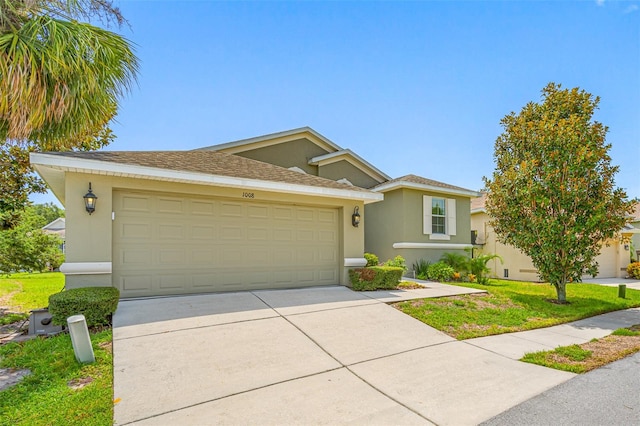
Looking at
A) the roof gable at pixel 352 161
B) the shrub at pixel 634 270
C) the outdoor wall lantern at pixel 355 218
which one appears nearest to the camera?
the outdoor wall lantern at pixel 355 218

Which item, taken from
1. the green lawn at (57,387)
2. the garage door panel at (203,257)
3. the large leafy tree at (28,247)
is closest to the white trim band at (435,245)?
the garage door panel at (203,257)

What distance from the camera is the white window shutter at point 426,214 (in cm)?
1360

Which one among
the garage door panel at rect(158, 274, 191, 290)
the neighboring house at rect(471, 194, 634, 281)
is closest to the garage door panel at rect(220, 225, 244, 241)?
the garage door panel at rect(158, 274, 191, 290)

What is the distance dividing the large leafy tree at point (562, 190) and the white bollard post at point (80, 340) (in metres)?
9.92

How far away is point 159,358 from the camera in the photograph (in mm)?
4496

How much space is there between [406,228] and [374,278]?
455 centimetres

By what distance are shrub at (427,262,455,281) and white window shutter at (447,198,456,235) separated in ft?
7.30

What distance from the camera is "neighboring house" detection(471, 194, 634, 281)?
674 inches

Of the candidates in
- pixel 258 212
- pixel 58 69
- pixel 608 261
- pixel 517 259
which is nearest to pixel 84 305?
pixel 58 69

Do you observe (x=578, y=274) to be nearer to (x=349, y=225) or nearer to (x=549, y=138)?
(x=549, y=138)

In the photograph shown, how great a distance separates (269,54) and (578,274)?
1132cm

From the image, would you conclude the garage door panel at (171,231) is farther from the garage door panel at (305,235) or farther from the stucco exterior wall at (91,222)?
the garage door panel at (305,235)

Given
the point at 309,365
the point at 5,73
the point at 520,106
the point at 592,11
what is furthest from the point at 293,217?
the point at 592,11

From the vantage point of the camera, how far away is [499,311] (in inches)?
307
